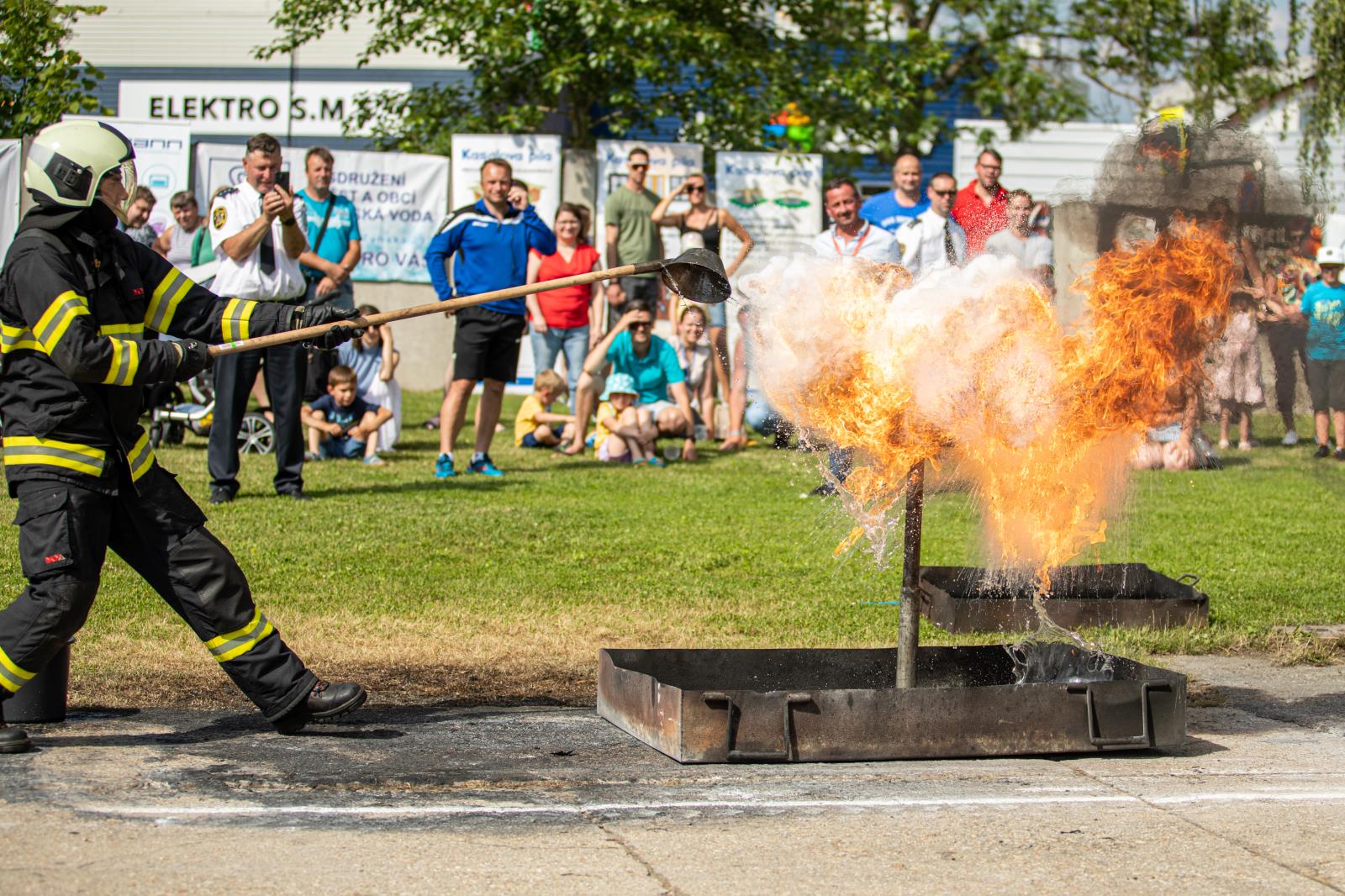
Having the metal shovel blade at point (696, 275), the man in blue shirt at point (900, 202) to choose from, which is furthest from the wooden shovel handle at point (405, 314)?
the man in blue shirt at point (900, 202)

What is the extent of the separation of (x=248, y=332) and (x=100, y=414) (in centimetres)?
67

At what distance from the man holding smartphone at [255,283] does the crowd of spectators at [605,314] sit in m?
0.01

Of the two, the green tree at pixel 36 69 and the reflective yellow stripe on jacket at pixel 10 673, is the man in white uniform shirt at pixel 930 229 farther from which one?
the reflective yellow stripe on jacket at pixel 10 673

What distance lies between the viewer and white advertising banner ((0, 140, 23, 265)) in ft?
39.8

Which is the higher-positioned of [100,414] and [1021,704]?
[100,414]

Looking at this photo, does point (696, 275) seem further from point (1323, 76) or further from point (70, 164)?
point (1323, 76)

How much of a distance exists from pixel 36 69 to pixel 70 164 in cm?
655

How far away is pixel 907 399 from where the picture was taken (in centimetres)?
531

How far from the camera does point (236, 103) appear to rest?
98.7ft

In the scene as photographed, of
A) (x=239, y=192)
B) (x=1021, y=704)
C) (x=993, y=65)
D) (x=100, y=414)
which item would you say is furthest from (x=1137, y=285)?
(x=993, y=65)

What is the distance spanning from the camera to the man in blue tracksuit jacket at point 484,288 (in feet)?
38.2

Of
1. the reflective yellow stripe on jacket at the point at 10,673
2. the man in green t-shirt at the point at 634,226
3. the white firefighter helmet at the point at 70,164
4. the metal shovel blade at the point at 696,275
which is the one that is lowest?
the reflective yellow stripe on jacket at the point at 10,673

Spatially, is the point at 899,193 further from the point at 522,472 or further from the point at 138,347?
the point at 138,347

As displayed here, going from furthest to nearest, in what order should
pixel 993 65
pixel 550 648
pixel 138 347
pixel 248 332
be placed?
pixel 993 65
pixel 550 648
pixel 248 332
pixel 138 347
